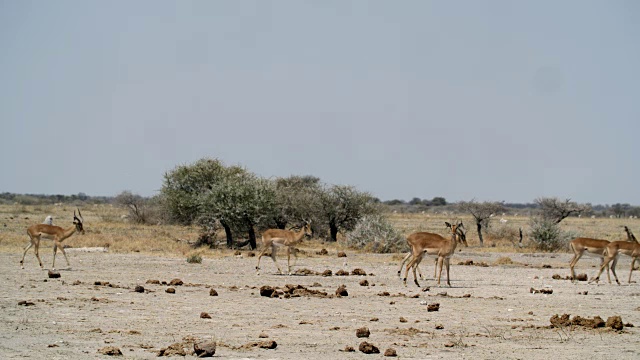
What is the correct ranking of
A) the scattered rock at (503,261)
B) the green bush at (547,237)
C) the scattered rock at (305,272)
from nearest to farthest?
the scattered rock at (305,272)
the scattered rock at (503,261)
the green bush at (547,237)

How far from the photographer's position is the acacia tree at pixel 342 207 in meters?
44.7

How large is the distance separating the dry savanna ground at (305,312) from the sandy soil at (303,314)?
0.03 metres

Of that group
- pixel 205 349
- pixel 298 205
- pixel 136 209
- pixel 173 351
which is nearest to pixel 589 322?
pixel 205 349

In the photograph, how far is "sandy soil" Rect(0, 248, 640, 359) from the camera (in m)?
12.8

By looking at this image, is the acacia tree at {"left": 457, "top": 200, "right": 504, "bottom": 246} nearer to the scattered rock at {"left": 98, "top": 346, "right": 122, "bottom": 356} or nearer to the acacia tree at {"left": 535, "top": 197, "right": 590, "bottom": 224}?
the acacia tree at {"left": 535, "top": 197, "right": 590, "bottom": 224}

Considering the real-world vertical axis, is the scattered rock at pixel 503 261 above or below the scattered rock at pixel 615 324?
above

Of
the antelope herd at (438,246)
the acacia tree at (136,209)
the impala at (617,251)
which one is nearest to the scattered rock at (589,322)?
the antelope herd at (438,246)

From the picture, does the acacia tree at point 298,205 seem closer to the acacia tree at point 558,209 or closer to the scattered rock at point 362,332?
the acacia tree at point 558,209

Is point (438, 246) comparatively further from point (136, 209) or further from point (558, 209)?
point (136, 209)

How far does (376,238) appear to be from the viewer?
119 feet

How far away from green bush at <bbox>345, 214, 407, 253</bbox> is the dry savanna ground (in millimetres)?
7210

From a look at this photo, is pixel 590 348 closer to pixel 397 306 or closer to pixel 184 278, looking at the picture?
pixel 397 306

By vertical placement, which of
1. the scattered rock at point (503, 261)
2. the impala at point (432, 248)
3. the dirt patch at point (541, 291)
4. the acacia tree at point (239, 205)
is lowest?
the dirt patch at point (541, 291)

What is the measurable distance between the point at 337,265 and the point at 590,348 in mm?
15981
